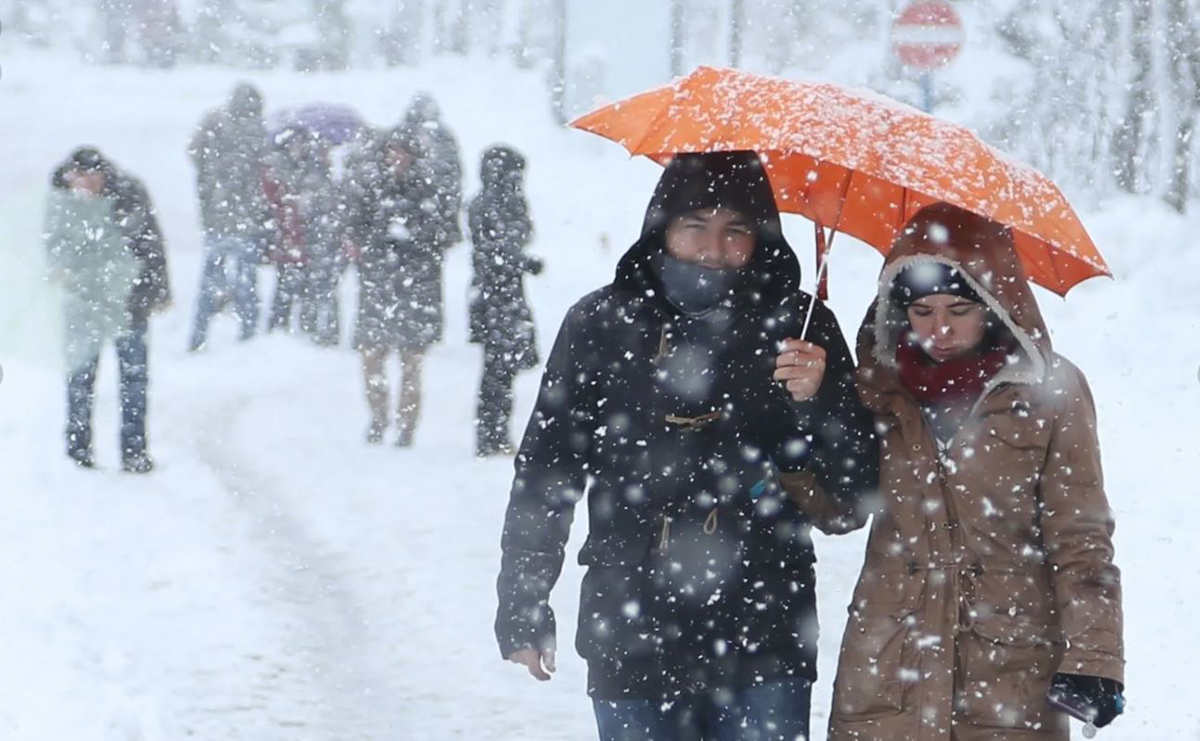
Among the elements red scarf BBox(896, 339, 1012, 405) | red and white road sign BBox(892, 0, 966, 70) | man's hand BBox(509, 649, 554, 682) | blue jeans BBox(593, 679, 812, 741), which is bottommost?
blue jeans BBox(593, 679, 812, 741)

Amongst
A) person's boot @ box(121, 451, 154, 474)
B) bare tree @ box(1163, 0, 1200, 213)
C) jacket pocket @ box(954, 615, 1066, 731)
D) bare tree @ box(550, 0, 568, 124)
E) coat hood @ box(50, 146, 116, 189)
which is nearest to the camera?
jacket pocket @ box(954, 615, 1066, 731)

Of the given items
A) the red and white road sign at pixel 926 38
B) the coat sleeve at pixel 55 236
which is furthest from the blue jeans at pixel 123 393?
the red and white road sign at pixel 926 38

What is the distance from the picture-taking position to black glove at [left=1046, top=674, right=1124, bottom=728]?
→ 341 centimetres

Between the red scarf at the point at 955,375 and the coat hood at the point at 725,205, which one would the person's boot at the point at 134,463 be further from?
the red scarf at the point at 955,375

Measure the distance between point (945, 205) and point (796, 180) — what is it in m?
0.59

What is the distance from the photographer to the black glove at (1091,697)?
11.2 ft

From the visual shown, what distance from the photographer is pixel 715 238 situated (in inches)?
146

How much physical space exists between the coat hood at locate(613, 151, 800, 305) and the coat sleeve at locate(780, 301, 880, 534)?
122 mm

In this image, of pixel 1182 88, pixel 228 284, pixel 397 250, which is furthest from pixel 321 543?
pixel 1182 88

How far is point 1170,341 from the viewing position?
48.1 feet

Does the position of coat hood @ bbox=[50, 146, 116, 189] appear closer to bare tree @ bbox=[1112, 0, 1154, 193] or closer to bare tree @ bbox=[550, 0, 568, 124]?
bare tree @ bbox=[1112, 0, 1154, 193]

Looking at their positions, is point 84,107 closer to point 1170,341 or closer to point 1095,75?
point 1095,75

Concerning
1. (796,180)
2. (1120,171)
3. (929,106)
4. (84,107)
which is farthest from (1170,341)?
(84,107)

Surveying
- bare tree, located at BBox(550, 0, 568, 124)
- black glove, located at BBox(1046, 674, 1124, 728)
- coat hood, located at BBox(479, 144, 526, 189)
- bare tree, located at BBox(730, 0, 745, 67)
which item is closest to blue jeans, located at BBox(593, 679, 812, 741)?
black glove, located at BBox(1046, 674, 1124, 728)
